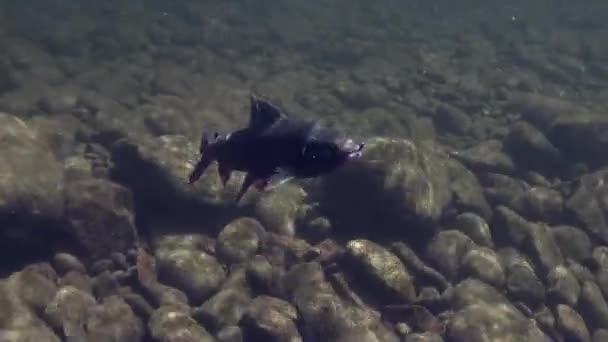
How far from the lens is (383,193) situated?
858cm

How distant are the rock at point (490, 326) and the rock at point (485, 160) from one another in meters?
3.86

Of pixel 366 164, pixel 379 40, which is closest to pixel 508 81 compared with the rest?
pixel 379 40

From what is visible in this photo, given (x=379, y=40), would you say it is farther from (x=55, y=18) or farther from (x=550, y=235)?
(x=550, y=235)

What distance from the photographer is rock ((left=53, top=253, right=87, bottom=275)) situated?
24.0ft

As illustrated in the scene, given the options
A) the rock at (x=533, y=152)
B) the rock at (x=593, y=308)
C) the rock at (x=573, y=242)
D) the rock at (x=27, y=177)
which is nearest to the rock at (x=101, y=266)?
the rock at (x=27, y=177)

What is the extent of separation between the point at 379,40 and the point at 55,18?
36.6ft

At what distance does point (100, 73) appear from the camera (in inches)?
549

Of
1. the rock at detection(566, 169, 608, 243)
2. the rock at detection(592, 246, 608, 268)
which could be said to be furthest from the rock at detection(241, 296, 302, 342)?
the rock at detection(566, 169, 608, 243)

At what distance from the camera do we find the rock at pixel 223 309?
22.3 ft

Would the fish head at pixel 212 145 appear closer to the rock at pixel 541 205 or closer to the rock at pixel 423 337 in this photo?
the rock at pixel 423 337

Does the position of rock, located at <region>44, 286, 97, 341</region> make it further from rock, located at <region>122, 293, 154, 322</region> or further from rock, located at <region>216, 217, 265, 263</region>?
rock, located at <region>216, 217, 265, 263</region>

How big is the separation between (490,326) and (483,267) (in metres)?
1.25

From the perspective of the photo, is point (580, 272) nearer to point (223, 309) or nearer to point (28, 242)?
point (223, 309)

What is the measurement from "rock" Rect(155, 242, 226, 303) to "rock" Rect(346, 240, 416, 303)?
177cm
